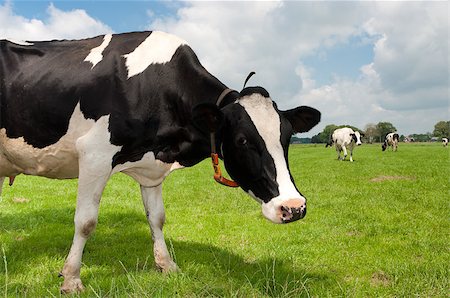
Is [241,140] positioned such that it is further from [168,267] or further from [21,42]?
[21,42]

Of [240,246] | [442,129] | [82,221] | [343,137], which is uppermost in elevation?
[442,129]

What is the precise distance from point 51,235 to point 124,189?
298 inches

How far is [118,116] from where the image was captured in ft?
16.1

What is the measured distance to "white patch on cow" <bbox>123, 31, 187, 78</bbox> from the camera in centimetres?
517

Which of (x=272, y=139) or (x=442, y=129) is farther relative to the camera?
(x=442, y=129)

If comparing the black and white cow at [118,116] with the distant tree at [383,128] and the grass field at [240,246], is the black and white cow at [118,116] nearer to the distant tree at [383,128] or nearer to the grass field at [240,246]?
the grass field at [240,246]

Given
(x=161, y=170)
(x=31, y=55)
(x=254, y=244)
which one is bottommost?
(x=254, y=244)

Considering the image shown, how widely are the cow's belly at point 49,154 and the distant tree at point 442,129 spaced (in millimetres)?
186323

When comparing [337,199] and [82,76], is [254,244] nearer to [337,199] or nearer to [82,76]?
[82,76]

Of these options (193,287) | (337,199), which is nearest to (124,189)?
(337,199)

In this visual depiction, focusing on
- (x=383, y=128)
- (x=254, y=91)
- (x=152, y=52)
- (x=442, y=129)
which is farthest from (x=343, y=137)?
(x=383, y=128)

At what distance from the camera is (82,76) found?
5.13m

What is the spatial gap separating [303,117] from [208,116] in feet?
4.12

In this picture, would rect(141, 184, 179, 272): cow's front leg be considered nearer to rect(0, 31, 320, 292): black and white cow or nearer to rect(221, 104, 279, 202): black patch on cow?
rect(0, 31, 320, 292): black and white cow
